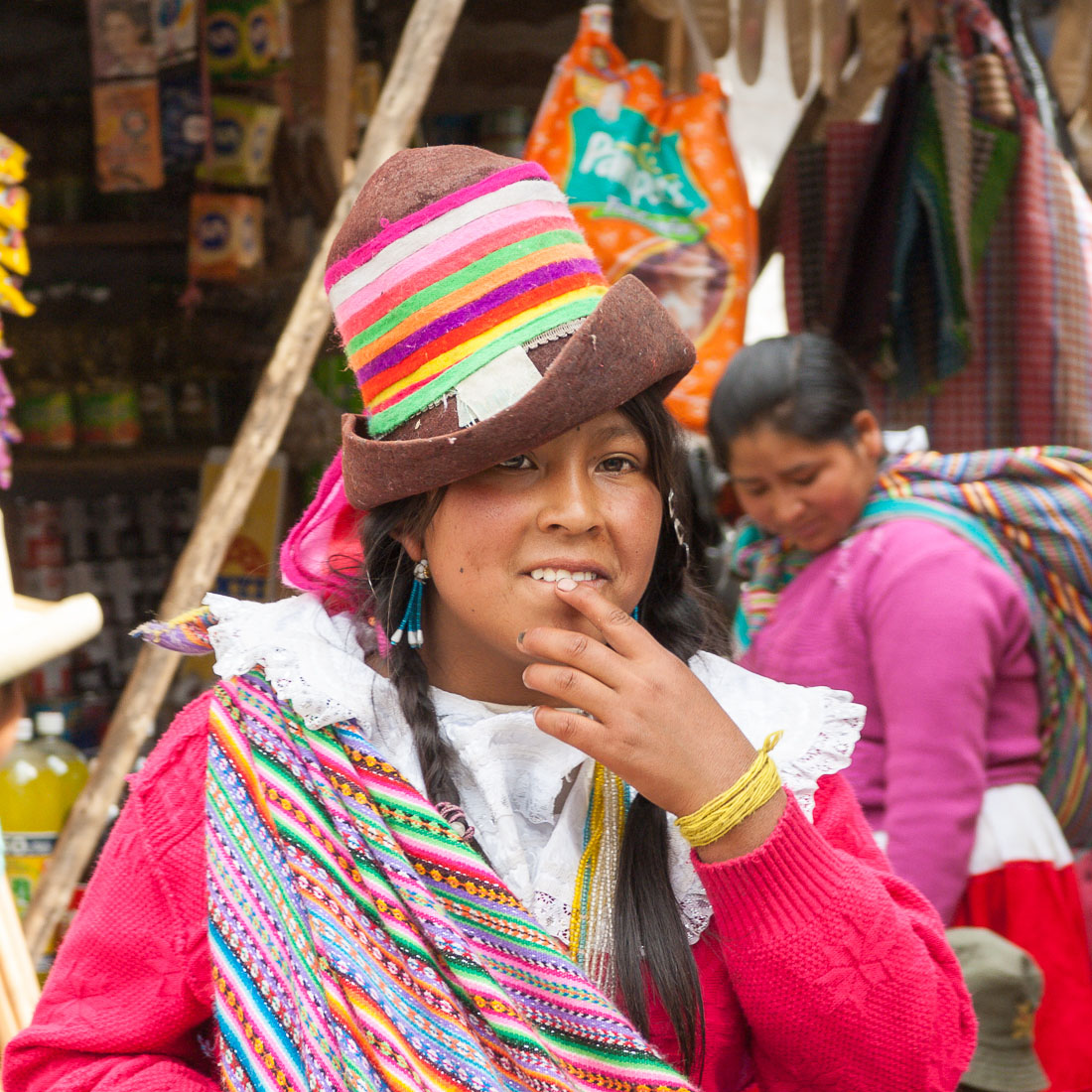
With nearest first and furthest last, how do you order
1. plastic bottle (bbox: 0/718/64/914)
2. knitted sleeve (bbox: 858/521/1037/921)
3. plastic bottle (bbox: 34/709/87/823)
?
knitted sleeve (bbox: 858/521/1037/921) < plastic bottle (bbox: 0/718/64/914) < plastic bottle (bbox: 34/709/87/823)

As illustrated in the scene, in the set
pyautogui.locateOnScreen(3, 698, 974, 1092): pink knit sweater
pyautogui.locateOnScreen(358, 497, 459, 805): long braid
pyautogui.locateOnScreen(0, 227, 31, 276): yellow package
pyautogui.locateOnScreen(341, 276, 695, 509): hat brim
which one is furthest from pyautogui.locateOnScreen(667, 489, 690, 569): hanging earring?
pyautogui.locateOnScreen(0, 227, 31, 276): yellow package

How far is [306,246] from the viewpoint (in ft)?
12.8

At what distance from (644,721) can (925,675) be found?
49.1 inches

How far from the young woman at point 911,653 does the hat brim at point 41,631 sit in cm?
142

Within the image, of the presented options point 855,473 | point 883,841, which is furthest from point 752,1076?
point 855,473

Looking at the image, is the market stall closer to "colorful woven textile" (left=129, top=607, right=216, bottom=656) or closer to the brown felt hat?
"colorful woven textile" (left=129, top=607, right=216, bottom=656)

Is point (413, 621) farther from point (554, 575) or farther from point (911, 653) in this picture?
point (911, 653)

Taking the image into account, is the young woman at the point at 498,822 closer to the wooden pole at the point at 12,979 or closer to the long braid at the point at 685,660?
the long braid at the point at 685,660

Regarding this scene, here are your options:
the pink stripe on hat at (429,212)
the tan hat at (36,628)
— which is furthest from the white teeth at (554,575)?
the tan hat at (36,628)

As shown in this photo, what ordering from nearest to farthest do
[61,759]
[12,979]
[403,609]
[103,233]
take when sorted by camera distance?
[403,609] → [12,979] → [61,759] → [103,233]

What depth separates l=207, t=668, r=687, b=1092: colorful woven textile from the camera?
3.55ft

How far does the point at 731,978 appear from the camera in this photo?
44.6 inches

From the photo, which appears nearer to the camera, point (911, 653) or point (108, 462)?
point (911, 653)

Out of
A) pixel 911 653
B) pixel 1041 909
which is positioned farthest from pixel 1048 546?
pixel 1041 909
